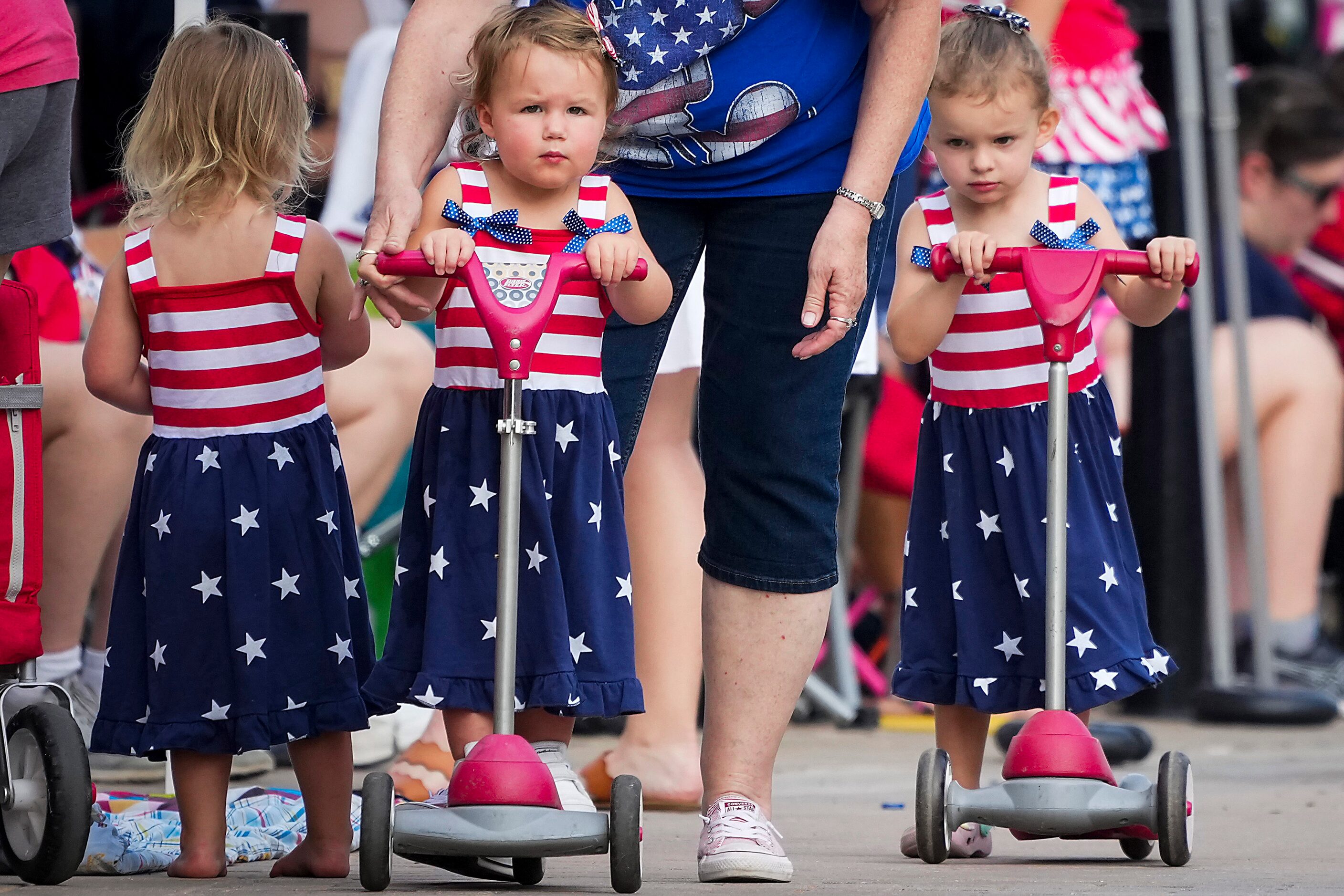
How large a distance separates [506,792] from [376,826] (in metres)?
0.17

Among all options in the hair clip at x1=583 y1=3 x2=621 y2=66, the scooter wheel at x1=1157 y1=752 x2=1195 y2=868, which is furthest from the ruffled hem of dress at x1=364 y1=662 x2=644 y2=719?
the hair clip at x1=583 y1=3 x2=621 y2=66

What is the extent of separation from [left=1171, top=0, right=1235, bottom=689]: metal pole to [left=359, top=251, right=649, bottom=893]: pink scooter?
3.15 meters

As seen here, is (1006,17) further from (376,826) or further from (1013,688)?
(376,826)

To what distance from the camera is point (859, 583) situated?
6.48 meters

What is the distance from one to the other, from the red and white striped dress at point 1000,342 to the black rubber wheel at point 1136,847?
71 centimetres

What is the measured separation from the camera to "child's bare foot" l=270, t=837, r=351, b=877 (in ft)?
9.14

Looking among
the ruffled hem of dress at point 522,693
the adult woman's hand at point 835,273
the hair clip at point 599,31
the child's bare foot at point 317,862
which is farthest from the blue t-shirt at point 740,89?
the child's bare foot at point 317,862

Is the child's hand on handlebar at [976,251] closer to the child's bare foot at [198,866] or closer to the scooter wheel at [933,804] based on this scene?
the scooter wheel at [933,804]

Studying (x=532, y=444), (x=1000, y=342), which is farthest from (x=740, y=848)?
(x=1000, y=342)

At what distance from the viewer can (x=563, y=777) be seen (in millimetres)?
2617

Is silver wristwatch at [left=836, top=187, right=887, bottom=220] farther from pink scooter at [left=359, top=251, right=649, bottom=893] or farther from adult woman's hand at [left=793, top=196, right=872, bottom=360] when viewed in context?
pink scooter at [left=359, top=251, right=649, bottom=893]

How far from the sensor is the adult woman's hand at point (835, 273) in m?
2.66

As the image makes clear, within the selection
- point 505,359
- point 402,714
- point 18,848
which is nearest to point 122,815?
point 18,848

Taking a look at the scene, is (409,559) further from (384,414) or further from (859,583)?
(859,583)
